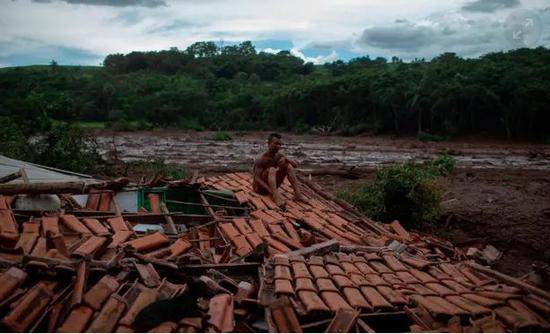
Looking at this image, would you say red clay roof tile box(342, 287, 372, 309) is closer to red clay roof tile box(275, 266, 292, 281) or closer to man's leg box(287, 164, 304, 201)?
red clay roof tile box(275, 266, 292, 281)

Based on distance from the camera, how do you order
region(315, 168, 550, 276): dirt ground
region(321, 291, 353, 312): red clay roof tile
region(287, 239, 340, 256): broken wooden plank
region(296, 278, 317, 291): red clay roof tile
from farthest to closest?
1. region(315, 168, 550, 276): dirt ground
2. region(287, 239, 340, 256): broken wooden plank
3. region(296, 278, 317, 291): red clay roof tile
4. region(321, 291, 353, 312): red clay roof tile

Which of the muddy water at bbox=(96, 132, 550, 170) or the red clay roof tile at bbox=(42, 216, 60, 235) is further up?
the red clay roof tile at bbox=(42, 216, 60, 235)

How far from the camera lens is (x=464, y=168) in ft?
54.9

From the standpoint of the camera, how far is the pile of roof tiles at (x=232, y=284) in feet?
10.8

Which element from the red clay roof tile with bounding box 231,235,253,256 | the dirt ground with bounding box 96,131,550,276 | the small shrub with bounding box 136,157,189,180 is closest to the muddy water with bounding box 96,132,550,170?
the dirt ground with bounding box 96,131,550,276

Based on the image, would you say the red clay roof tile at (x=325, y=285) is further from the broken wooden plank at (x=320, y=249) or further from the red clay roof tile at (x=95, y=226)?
the red clay roof tile at (x=95, y=226)

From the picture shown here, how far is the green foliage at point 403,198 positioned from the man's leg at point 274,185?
Answer: 7.90 ft

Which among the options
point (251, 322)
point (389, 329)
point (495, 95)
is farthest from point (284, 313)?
point (495, 95)

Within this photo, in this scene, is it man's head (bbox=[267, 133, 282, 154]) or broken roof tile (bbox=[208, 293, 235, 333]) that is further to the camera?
man's head (bbox=[267, 133, 282, 154])

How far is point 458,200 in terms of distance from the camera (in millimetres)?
10594

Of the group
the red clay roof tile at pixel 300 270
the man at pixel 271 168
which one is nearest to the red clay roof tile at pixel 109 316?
the red clay roof tile at pixel 300 270

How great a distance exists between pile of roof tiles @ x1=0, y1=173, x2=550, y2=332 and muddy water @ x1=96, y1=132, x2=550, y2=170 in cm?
1185

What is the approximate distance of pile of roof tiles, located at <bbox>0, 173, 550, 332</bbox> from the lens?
10.8 ft

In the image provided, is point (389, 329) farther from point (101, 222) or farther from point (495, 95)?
point (495, 95)
